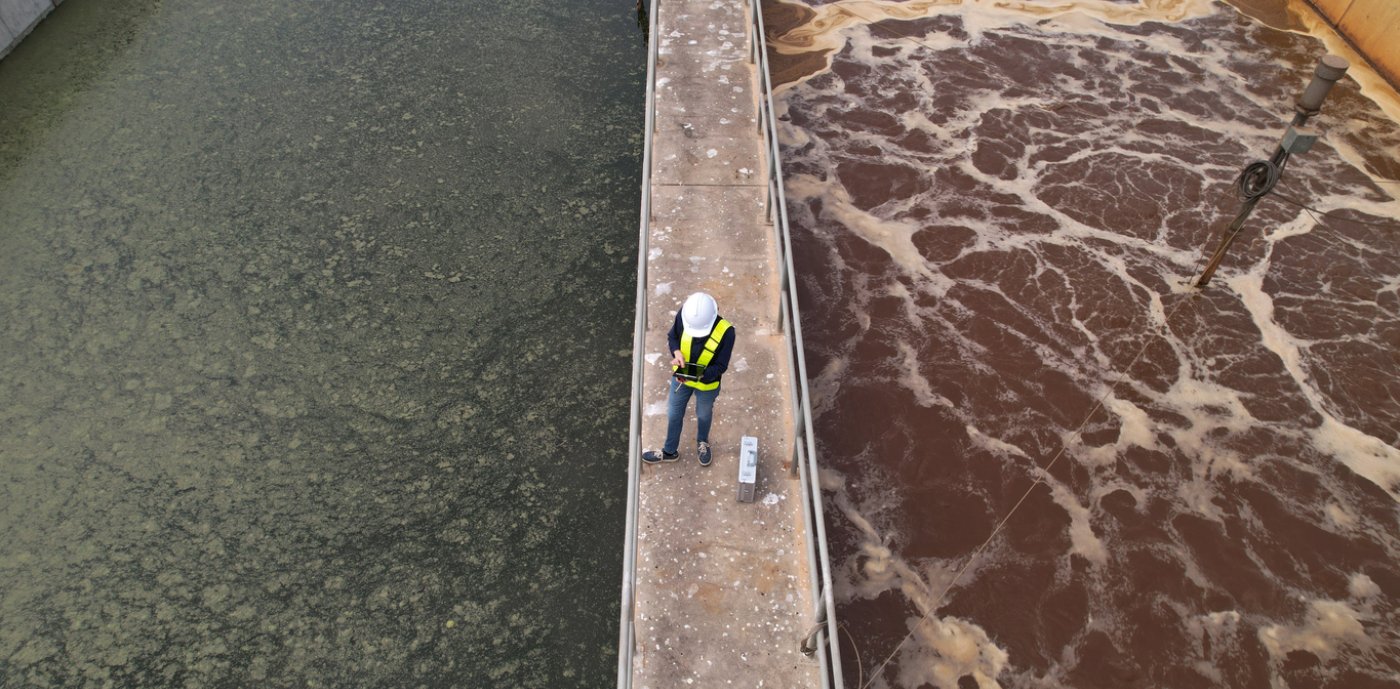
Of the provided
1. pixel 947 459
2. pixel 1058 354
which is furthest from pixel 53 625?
pixel 1058 354

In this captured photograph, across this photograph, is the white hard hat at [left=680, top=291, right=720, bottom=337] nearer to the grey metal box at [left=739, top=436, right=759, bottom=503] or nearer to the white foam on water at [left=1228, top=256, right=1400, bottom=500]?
the grey metal box at [left=739, top=436, right=759, bottom=503]

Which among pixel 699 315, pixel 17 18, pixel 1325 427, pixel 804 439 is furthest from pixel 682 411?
pixel 17 18

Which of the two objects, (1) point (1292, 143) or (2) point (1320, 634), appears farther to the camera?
(1) point (1292, 143)

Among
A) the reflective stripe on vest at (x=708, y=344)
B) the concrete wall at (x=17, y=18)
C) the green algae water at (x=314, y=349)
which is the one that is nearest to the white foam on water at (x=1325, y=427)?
the reflective stripe on vest at (x=708, y=344)

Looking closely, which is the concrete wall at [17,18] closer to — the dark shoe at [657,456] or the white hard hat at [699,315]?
the dark shoe at [657,456]

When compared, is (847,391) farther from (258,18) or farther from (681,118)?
(258,18)

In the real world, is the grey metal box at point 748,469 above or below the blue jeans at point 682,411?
below

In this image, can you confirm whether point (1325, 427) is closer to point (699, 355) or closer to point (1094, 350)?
point (1094, 350)
